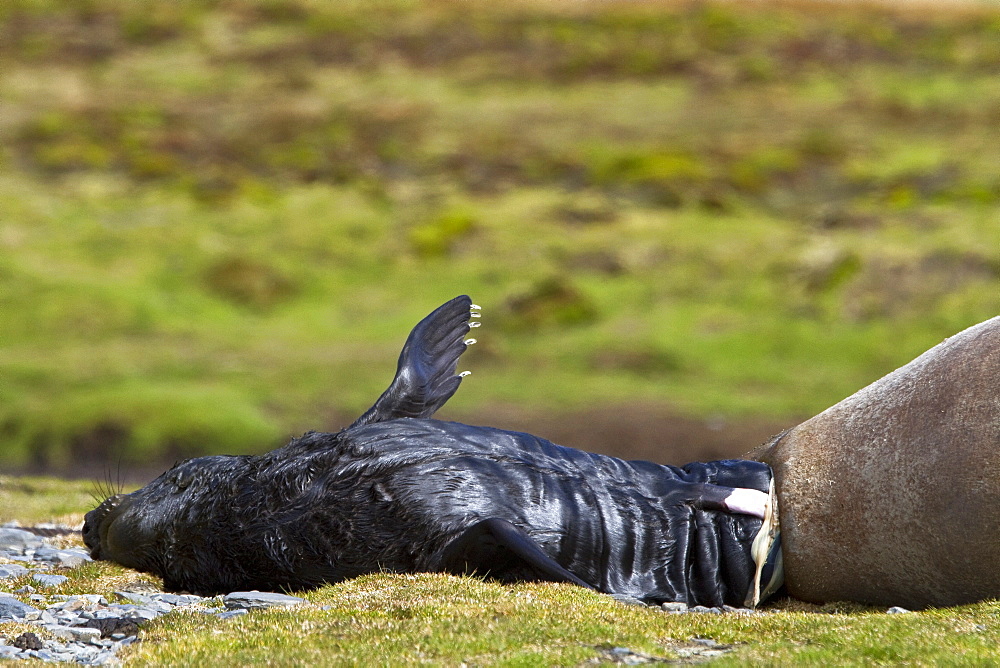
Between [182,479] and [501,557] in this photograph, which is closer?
[501,557]

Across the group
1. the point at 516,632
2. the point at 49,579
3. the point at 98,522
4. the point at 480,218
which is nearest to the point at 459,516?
the point at 516,632

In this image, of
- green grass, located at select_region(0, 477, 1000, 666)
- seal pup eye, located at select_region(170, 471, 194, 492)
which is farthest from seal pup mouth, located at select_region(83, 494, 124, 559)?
green grass, located at select_region(0, 477, 1000, 666)

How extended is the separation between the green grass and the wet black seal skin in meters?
0.36

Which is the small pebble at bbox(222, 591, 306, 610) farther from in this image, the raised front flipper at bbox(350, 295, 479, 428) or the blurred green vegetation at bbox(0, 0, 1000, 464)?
the blurred green vegetation at bbox(0, 0, 1000, 464)

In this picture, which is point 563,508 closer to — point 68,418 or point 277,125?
point 68,418

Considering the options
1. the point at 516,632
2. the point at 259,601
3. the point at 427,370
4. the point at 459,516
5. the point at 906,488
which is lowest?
the point at 259,601

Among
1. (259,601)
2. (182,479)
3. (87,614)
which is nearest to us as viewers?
(87,614)

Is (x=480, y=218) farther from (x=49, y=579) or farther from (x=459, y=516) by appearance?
(x=459, y=516)

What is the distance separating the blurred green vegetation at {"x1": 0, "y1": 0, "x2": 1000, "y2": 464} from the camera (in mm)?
24828

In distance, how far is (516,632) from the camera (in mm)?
5461

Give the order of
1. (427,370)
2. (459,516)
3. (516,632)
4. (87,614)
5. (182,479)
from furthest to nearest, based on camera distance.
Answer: (427,370) → (182,479) → (459,516) → (87,614) → (516,632)

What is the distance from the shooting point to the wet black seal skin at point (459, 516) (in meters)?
7.00

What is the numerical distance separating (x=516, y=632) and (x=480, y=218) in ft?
114

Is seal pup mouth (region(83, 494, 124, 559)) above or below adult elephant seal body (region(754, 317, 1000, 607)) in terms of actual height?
below
